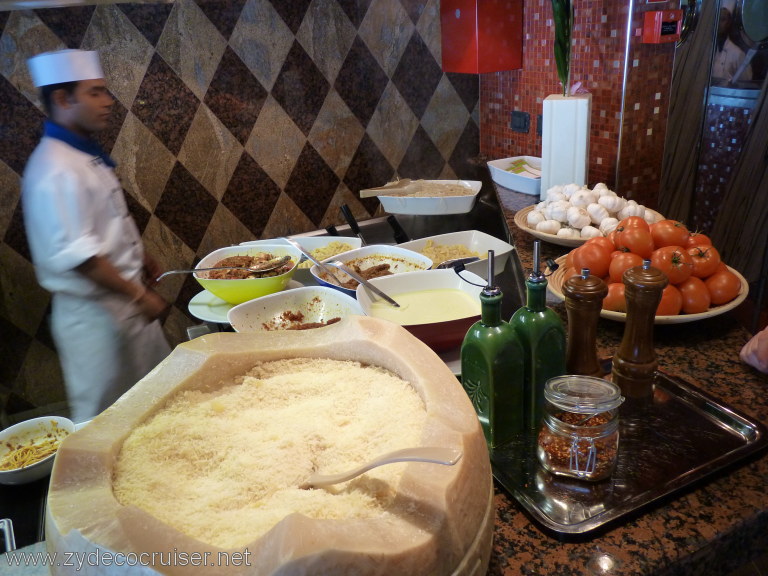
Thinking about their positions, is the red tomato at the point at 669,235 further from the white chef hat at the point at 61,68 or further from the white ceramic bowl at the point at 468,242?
the white chef hat at the point at 61,68

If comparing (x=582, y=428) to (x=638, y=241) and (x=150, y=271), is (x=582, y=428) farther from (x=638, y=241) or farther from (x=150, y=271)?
(x=150, y=271)

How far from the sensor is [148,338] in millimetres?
2188

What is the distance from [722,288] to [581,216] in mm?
613

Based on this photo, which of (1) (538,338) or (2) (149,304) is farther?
(2) (149,304)

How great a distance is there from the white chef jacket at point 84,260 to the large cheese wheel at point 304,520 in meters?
1.27

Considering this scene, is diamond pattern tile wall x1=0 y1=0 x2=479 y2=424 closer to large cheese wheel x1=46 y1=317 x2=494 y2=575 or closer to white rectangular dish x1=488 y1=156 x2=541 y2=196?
white rectangular dish x1=488 y1=156 x2=541 y2=196

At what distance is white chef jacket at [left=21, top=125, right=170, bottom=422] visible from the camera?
189cm

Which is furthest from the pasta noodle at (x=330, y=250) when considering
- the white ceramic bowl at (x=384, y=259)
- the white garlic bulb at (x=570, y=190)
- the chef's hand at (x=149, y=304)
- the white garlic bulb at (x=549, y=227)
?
the white garlic bulb at (x=570, y=190)

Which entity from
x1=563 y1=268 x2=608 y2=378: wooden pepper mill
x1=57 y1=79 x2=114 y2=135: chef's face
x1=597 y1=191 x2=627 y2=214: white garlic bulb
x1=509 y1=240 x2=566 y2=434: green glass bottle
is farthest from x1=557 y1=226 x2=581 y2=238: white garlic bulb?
x1=57 y1=79 x2=114 y2=135: chef's face

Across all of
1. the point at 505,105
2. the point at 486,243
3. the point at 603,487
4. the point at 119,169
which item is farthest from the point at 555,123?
the point at 119,169

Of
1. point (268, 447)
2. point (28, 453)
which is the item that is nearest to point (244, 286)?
point (28, 453)

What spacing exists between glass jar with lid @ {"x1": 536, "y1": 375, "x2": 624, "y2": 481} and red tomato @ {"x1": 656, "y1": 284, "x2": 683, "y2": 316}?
494mm

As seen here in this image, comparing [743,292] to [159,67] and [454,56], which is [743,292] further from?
[159,67]

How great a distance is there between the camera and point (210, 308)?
6.17 feet
